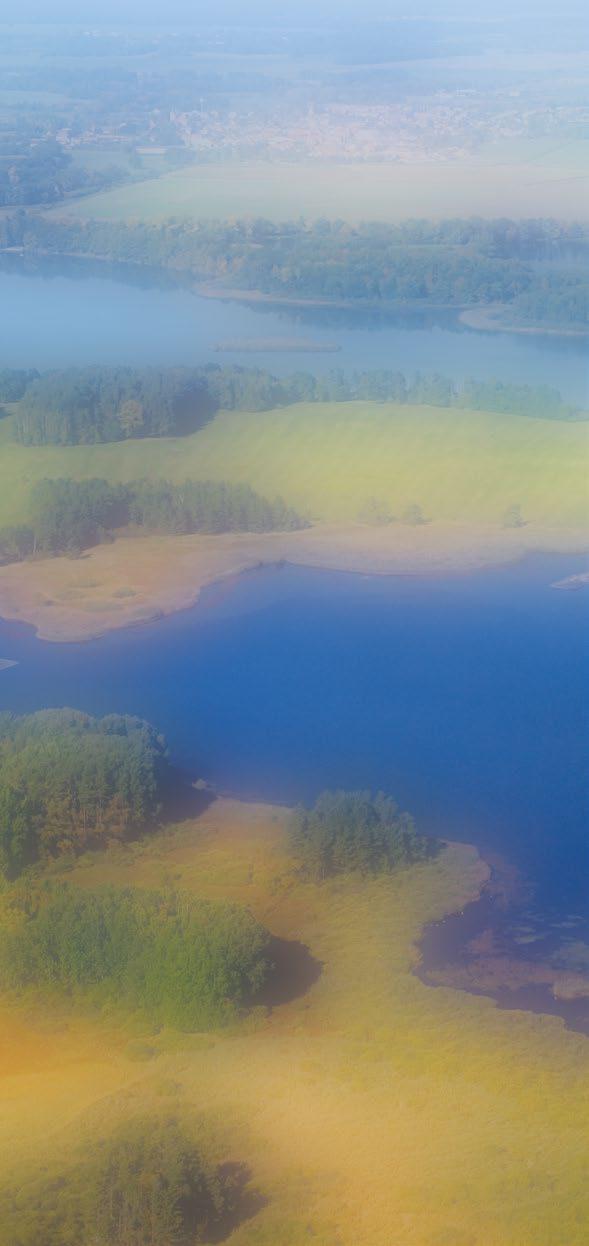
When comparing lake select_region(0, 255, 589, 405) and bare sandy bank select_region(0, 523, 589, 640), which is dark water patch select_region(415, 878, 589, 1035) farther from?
lake select_region(0, 255, 589, 405)

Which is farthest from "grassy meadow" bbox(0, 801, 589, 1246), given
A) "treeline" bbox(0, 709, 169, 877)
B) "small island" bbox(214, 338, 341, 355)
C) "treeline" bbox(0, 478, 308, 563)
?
"small island" bbox(214, 338, 341, 355)

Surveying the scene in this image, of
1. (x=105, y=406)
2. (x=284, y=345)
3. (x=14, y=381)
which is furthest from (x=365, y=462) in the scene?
(x=14, y=381)

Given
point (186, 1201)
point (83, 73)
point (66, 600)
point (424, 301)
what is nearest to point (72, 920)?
point (186, 1201)

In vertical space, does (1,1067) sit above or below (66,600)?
below

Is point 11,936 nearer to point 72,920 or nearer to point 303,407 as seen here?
point 72,920

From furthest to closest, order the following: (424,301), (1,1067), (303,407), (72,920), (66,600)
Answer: (424,301) < (303,407) < (66,600) < (72,920) < (1,1067)

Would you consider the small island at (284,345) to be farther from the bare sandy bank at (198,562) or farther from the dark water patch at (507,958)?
the dark water patch at (507,958)
